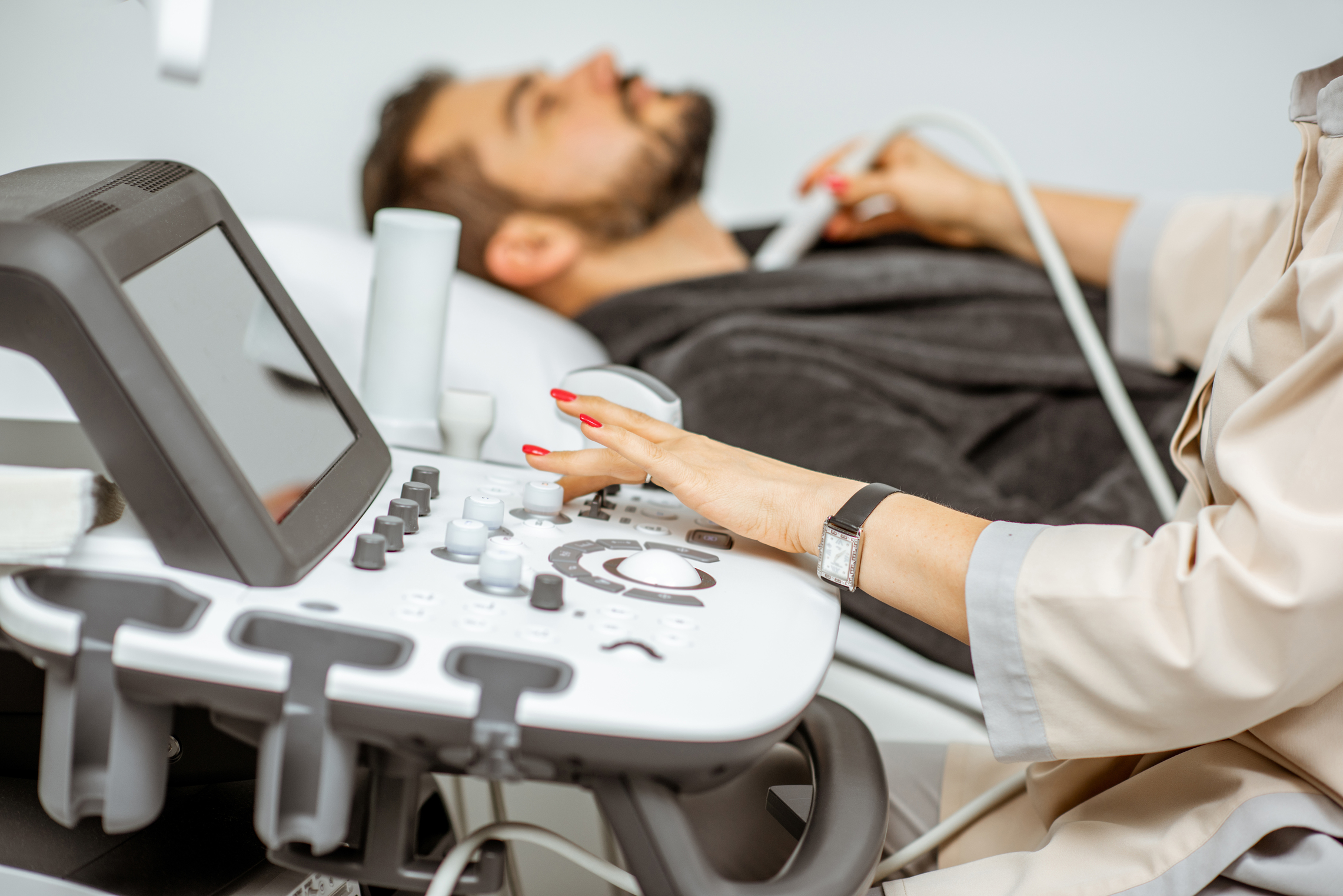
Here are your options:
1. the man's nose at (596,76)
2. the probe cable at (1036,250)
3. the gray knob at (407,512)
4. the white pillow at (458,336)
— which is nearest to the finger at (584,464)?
the gray knob at (407,512)


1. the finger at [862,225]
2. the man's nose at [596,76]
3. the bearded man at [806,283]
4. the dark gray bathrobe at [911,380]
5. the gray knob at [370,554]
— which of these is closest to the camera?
the gray knob at [370,554]

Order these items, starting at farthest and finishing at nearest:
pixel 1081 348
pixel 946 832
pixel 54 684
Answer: pixel 1081 348, pixel 946 832, pixel 54 684

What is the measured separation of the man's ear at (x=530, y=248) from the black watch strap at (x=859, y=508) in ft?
3.31

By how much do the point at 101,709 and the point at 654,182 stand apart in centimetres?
127

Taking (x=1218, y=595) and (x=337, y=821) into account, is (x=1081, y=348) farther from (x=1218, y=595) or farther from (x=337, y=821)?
(x=337, y=821)

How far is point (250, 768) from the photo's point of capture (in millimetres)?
613

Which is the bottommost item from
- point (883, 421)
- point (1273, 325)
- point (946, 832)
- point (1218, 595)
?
point (946, 832)

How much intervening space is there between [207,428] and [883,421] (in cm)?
86

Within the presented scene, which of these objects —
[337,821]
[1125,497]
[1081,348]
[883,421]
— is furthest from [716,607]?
[1081,348]

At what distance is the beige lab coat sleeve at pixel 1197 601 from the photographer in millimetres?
457

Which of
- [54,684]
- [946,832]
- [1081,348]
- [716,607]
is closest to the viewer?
[54,684]

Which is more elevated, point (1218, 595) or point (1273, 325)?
point (1273, 325)

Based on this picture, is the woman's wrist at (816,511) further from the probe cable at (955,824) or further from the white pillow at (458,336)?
the white pillow at (458,336)

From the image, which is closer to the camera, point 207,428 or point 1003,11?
point 207,428
